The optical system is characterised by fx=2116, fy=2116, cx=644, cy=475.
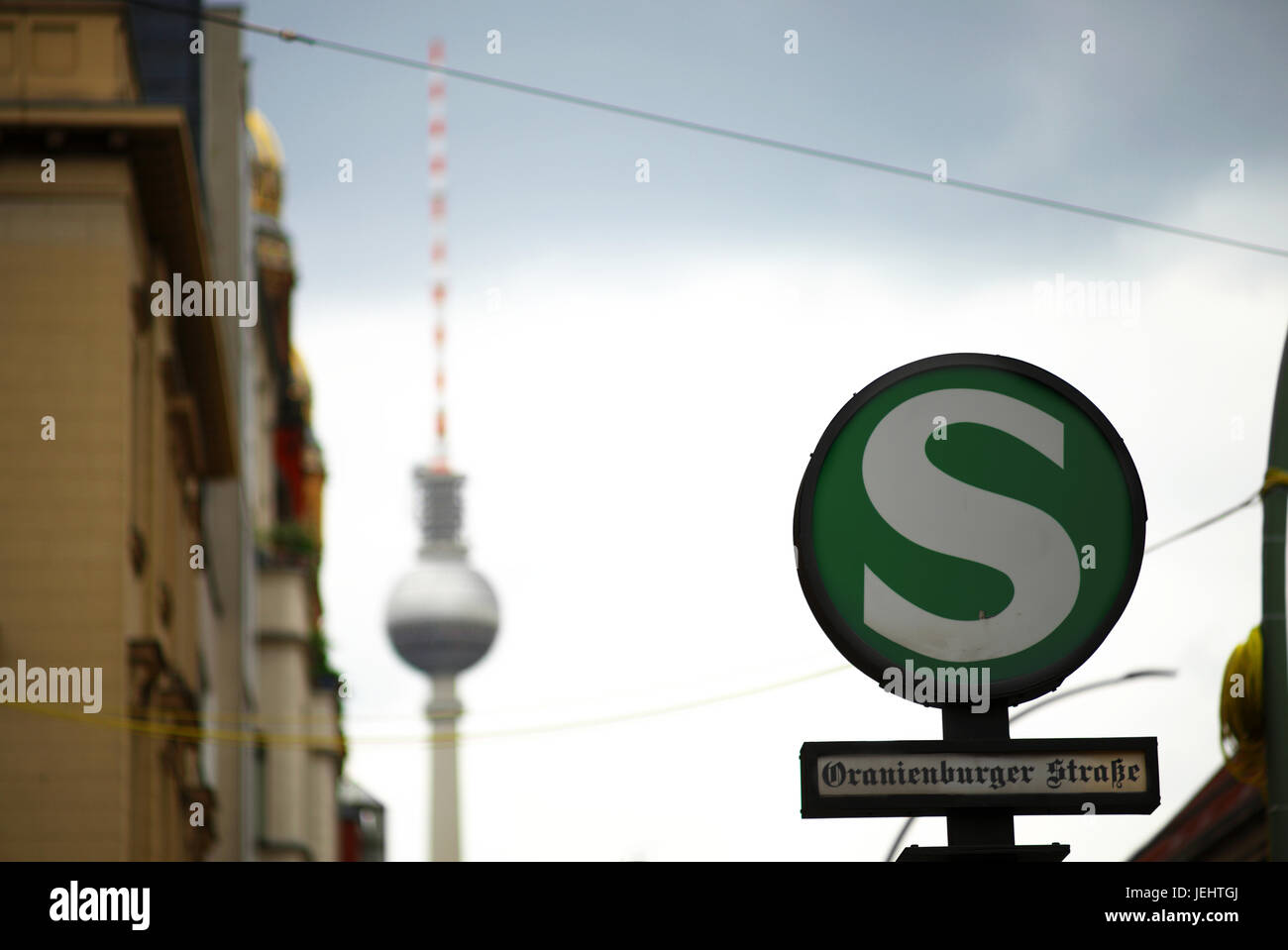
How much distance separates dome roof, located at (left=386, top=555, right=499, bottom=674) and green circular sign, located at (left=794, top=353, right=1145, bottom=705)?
4993 inches

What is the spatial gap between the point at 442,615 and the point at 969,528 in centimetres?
12816

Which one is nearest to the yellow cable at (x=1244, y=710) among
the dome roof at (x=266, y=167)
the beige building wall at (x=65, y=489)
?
the beige building wall at (x=65, y=489)

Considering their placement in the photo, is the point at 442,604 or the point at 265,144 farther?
the point at 442,604

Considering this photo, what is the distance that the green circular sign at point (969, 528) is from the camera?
7.16 metres

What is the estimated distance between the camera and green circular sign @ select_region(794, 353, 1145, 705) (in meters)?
7.16

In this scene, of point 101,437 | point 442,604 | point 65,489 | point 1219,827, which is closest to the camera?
point 65,489

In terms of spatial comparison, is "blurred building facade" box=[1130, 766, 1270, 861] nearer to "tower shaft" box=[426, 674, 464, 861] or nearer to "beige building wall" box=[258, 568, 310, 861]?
"beige building wall" box=[258, 568, 310, 861]

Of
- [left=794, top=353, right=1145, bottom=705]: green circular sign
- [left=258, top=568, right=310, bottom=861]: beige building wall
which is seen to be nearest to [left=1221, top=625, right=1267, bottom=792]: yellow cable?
[left=794, top=353, right=1145, bottom=705]: green circular sign

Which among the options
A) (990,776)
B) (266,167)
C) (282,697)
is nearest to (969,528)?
(990,776)

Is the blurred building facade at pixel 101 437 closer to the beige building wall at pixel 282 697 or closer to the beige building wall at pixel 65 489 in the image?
the beige building wall at pixel 65 489

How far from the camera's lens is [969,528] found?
7148 mm

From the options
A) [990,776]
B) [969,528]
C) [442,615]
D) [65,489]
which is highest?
[442,615]

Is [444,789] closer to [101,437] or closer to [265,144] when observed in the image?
[265,144]
